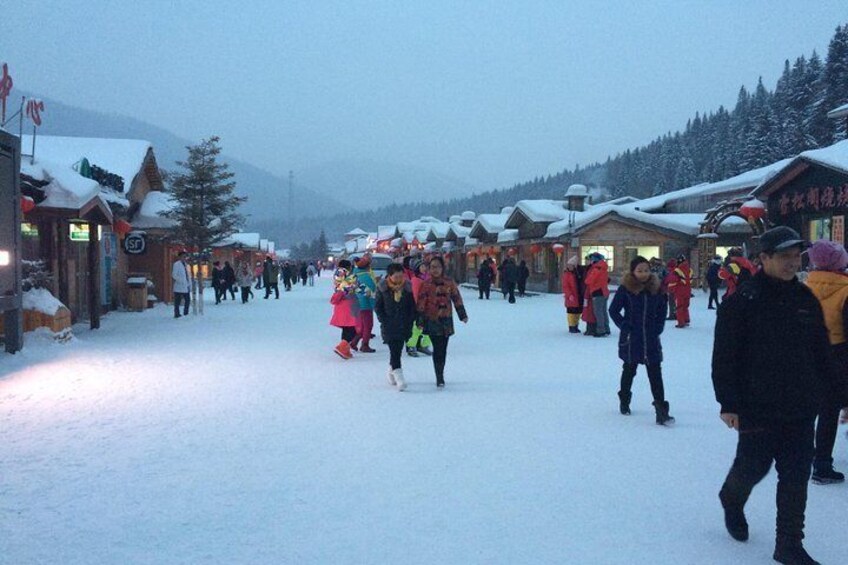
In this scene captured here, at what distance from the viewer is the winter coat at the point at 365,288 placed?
35.1 ft

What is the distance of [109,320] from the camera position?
17.1 meters

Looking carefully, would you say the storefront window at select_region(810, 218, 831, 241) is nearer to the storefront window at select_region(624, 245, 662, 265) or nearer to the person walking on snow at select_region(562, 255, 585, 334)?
the person walking on snow at select_region(562, 255, 585, 334)

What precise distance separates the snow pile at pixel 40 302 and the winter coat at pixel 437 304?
7.20 metres

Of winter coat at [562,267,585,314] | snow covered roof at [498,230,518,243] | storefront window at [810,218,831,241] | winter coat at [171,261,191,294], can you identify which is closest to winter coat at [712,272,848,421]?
winter coat at [562,267,585,314]

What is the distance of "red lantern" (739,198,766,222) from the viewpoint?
18.9 metres

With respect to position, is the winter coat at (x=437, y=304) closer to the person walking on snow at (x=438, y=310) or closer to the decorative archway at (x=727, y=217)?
the person walking on snow at (x=438, y=310)

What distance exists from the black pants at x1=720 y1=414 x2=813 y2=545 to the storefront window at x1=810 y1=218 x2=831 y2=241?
599 inches

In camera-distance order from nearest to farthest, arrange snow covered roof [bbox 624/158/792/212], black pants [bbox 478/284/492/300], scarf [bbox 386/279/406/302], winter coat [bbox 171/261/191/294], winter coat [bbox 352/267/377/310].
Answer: scarf [bbox 386/279/406/302] → winter coat [bbox 352/267/377/310] → winter coat [bbox 171/261/191/294] → black pants [bbox 478/284/492/300] → snow covered roof [bbox 624/158/792/212]

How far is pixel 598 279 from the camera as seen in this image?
42.8ft

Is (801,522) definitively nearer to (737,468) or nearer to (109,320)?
(737,468)

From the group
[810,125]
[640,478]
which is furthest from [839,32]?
[640,478]

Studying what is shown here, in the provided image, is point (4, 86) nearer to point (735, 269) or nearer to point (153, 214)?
point (153, 214)

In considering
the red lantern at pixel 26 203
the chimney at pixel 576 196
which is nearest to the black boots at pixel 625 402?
the red lantern at pixel 26 203

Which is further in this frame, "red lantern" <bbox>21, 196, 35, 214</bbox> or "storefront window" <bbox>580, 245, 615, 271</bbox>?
"storefront window" <bbox>580, 245, 615, 271</bbox>
